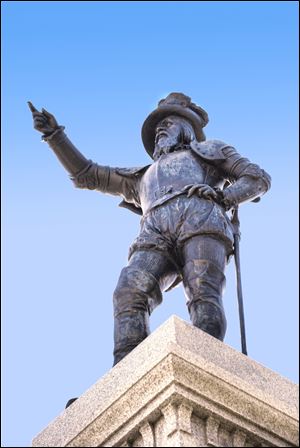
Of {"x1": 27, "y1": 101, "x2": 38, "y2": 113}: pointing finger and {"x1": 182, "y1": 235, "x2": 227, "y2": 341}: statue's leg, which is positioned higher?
{"x1": 27, "y1": 101, "x2": 38, "y2": 113}: pointing finger

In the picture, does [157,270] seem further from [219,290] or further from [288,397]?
[288,397]

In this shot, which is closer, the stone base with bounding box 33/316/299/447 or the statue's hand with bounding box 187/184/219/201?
the stone base with bounding box 33/316/299/447

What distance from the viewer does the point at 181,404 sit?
6.29 metres

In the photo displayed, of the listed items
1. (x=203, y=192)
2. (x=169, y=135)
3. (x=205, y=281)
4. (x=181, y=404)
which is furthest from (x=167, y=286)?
(x=181, y=404)

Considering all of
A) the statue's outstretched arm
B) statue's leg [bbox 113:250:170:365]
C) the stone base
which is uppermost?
the statue's outstretched arm

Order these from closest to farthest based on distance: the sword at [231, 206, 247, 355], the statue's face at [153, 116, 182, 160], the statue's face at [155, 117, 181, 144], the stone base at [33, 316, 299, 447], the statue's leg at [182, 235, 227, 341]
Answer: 1. the stone base at [33, 316, 299, 447]
2. the statue's leg at [182, 235, 227, 341]
3. the sword at [231, 206, 247, 355]
4. the statue's face at [153, 116, 182, 160]
5. the statue's face at [155, 117, 181, 144]

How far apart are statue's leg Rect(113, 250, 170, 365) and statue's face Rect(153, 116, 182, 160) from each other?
5.10 ft

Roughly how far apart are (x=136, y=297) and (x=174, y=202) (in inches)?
39.9

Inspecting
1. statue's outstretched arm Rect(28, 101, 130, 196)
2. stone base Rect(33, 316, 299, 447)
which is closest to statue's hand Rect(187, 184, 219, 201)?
statue's outstretched arm Rect(28, 101, 130, 196)

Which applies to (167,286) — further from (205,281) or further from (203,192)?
(203,192)

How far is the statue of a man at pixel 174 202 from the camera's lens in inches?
312

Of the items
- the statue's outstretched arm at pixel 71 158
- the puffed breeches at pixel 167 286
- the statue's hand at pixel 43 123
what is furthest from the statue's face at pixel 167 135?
the puffed breeches at pixel 167 286

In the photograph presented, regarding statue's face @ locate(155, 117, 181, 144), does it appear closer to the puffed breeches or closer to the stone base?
the puffed breeches

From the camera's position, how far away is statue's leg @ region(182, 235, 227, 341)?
7688 millimetres
